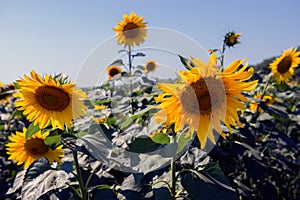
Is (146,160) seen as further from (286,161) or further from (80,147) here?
(286,161)

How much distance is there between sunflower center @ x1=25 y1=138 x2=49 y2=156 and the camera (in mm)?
2096

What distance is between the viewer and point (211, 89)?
4.03 feet

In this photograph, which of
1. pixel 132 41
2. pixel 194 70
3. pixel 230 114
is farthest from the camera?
pixel 132 41

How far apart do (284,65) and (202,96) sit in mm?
2231

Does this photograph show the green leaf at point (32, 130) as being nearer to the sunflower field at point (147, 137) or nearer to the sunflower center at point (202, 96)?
the sunflower field at point (147, 137)

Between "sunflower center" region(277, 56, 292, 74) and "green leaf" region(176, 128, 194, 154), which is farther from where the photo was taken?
"sunflower center" region(277, 56, 292, 74)

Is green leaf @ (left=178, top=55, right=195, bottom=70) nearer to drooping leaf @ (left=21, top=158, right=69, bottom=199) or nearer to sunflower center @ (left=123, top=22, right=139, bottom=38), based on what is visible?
drooping leaf @ (left=21, top=158, right=69, bottom=199)

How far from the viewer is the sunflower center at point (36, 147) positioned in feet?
6.88

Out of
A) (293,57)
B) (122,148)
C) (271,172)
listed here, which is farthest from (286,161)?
(122,148)

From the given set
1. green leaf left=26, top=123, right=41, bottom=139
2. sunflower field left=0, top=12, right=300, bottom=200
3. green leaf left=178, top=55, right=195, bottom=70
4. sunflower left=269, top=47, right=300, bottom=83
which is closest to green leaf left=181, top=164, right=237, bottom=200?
sunflower field left=0, top=12, right=300, bottom=200

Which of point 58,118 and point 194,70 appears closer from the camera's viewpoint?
point 194,70

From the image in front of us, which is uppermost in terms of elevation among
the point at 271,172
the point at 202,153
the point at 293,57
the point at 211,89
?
the point at 293,57

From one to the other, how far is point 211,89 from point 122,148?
2.23 feet

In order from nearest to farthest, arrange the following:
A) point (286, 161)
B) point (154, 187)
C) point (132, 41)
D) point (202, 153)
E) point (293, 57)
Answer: point (154, 187) < point (202, 153) < point (286, 161) < point (293, 57) < point (132, 41)
